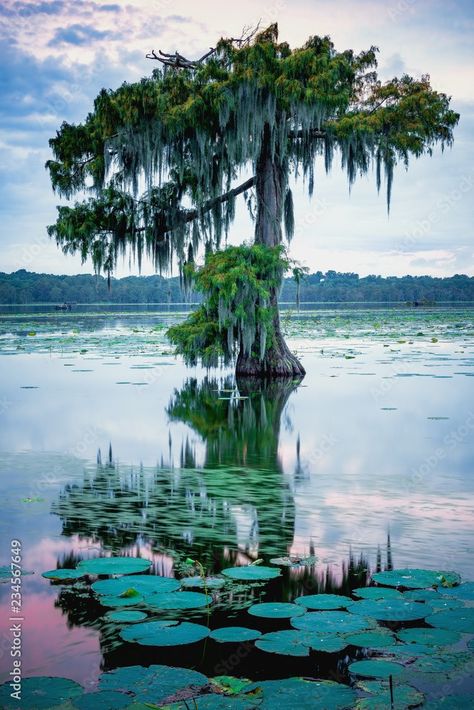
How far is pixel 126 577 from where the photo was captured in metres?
4.69

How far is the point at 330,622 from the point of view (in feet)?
13.0

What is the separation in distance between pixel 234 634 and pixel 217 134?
1414 centimetres

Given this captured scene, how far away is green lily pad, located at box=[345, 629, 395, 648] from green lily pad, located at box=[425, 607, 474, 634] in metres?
0.28

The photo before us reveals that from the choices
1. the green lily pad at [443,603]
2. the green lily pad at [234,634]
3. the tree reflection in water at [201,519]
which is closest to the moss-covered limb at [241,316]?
the tree reflection in water at [201,519]

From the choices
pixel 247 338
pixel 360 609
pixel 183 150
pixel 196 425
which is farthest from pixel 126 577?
pixel 183 150

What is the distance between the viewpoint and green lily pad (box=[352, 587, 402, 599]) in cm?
436

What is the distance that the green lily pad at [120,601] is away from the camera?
14.2ft

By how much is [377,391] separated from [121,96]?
7.71 m

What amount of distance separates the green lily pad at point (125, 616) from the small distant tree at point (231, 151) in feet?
40.3

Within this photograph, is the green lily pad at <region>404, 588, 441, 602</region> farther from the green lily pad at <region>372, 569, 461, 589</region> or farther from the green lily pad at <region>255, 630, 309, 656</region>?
the green lily pad at <region>255, 630, 309, 656</region>

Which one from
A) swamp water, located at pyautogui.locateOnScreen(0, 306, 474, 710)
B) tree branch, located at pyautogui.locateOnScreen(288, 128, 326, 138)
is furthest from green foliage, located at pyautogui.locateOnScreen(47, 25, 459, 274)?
swamp water, located at pyautogui.locateOnScreen(0, 306, 474, 710)

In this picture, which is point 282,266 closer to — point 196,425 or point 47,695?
point 196,425

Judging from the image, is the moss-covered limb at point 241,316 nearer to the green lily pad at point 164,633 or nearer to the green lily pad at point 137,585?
the green lily pad at point 137,585

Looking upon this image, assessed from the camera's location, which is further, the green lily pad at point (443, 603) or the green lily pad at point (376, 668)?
the green lily pad at point (443, 603)
